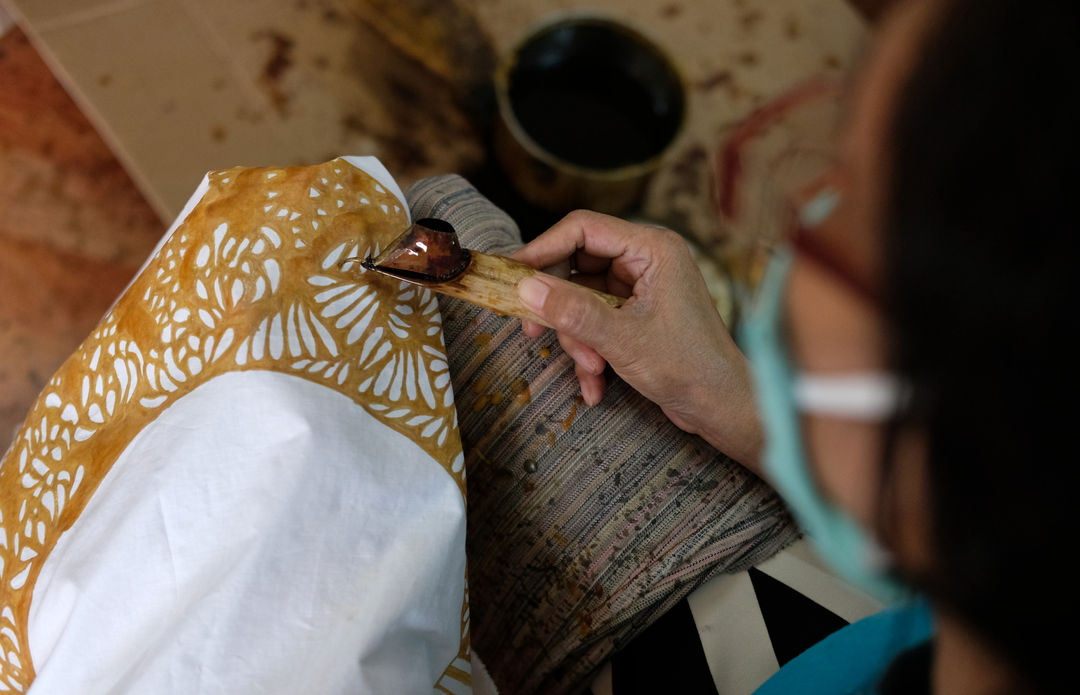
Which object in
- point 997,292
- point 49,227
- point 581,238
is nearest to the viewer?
point 997,292

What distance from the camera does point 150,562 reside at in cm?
45

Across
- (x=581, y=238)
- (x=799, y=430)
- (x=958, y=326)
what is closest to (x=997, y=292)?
(x=958, y=326)

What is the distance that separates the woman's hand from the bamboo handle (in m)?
0.03

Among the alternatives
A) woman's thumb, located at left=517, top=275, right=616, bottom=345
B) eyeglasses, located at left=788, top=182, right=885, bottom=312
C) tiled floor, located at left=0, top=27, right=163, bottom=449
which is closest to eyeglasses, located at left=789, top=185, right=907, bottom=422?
eyeglasses, located at left=788, top=182, right=885, bottom=312

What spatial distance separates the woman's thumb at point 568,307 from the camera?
50 cm

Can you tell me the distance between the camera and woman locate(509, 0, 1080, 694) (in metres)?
0.19

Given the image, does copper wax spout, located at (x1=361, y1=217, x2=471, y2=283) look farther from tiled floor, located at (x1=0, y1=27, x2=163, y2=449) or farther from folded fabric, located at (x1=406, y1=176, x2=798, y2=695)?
tiled floor, located at (x1=0, y1=27, x2=163, y2=449)

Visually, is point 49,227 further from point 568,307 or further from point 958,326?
point 958,326

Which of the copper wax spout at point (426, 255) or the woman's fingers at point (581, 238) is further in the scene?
the woman's fingers at point (581, 238)

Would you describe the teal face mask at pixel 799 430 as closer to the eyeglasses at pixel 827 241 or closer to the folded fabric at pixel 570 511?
the eyeglasses at pixel 827 241

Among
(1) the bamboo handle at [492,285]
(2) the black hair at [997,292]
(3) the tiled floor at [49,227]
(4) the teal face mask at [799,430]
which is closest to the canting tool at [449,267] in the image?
(1) the bamboo handle at [492,285]

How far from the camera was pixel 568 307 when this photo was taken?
1.65 ft

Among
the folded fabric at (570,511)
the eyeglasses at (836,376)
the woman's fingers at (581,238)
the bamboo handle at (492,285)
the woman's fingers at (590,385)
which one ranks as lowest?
the folded fabric at (570,511)

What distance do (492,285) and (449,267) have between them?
0.13ft
